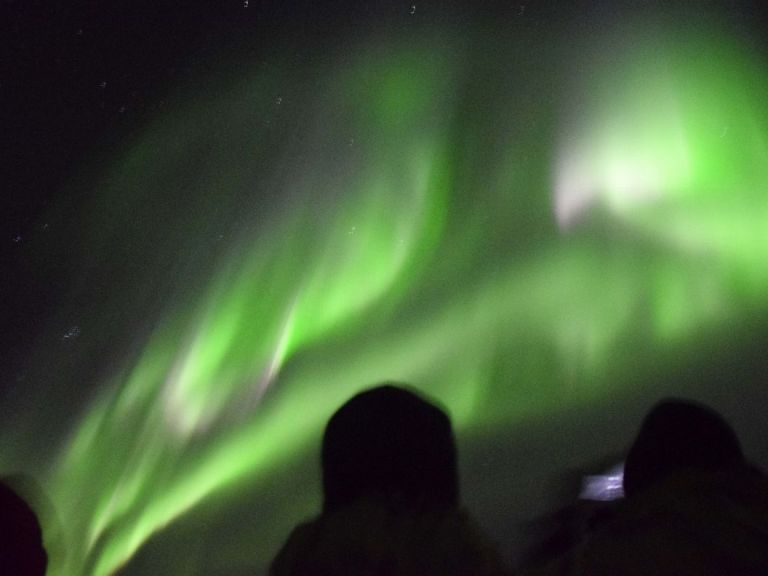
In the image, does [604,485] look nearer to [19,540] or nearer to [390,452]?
[390,452]

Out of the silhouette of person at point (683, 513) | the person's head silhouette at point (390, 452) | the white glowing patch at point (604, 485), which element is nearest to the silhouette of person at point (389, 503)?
the person's head silhouette at point (390, 452)

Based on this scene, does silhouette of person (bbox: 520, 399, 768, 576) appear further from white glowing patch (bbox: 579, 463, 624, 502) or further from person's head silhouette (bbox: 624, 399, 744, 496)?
white glowing patch (bbox: 579, 463, 624, 502)

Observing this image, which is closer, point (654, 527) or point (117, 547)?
point (654, 527)

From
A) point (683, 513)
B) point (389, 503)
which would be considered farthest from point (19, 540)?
point (683, 513)

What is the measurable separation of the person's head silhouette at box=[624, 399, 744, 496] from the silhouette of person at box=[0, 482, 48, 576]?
71 centimetres

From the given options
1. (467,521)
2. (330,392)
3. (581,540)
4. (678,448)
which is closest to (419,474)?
(467,521)

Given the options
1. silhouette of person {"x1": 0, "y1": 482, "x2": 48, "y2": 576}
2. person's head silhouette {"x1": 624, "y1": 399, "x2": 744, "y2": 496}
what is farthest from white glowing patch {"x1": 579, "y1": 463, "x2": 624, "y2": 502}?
silhouette of person {"x1": 0, "y1": 482, "x2": 48, "y2": 576}

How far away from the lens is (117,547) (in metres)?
1.67

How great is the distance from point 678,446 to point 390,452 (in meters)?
0.35

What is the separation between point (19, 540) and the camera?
85cm

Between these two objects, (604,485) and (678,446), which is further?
(604,485)

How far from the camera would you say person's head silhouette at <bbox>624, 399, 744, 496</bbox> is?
89 centimetres

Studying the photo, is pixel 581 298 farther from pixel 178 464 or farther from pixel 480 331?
pixel 178 464

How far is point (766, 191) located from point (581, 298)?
0.59 metres
